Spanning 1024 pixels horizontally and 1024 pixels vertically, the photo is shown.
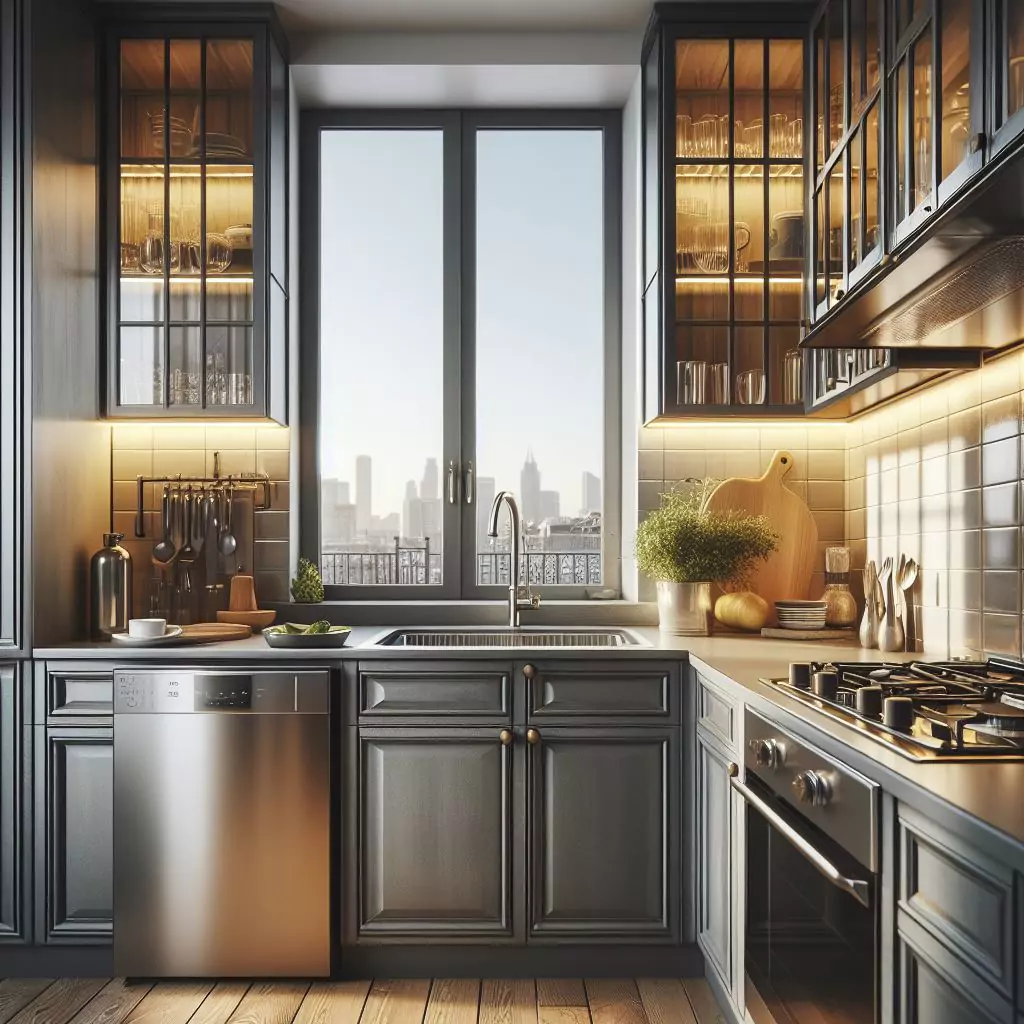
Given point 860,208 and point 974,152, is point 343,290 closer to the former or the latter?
point 860,208

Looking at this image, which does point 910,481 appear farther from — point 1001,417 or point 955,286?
point 955,286

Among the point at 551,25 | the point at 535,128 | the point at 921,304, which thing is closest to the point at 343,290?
the point at 535,128

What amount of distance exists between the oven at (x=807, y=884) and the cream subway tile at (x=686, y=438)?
1.42 meters

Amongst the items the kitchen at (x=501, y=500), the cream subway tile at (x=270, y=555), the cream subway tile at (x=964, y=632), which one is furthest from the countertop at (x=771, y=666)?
the cream subway tile at (x=270, y=555)

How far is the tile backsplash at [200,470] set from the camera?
317 centimetres

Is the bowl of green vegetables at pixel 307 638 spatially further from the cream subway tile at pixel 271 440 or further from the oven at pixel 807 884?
the oven at pixel 807 884

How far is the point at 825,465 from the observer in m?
3.19

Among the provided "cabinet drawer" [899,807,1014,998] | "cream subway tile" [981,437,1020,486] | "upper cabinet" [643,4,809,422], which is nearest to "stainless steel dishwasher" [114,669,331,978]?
"upper cabinet" [643,4,809,422]

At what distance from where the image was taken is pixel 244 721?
98.3 inches

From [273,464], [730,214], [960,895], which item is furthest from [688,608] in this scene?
[960,895]

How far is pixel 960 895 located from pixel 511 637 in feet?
6.75

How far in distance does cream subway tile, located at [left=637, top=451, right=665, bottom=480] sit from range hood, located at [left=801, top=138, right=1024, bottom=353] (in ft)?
3.39

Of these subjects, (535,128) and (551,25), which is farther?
(535,128)

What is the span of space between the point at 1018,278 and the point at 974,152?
0.33 m
